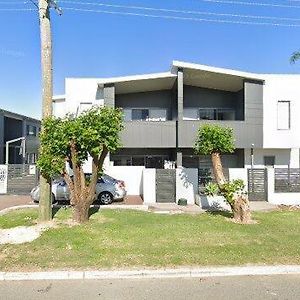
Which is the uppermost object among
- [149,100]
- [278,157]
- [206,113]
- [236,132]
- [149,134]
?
[149,100]

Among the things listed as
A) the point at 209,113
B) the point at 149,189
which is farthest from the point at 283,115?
the point at 149,189

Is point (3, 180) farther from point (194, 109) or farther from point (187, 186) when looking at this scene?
point (194, 109)

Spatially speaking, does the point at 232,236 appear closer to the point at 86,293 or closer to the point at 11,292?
the point at 86,293

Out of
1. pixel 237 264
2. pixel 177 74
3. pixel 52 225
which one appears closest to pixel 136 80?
pixel 177 74

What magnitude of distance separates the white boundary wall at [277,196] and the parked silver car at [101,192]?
6777mm

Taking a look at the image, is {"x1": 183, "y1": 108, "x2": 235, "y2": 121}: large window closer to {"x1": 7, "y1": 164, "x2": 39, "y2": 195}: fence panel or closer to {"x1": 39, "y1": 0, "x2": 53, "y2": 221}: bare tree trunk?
{"x1": 7, "y1": 164, "x2": 39, "y2": 195}: fence panel

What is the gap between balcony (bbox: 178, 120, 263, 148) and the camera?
19891 mm

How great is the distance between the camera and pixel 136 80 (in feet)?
66.2

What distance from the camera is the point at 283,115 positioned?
2095cm

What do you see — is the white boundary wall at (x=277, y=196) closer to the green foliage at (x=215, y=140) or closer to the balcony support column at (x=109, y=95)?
the green foliage at (x=215, y=140)

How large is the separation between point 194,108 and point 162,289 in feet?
61.4

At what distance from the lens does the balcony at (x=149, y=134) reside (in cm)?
2022

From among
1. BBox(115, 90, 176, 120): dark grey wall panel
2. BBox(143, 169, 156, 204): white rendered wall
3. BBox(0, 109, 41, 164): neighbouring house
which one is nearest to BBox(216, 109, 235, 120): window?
BBox(115, 90, 176, 120): dark grey wall panel

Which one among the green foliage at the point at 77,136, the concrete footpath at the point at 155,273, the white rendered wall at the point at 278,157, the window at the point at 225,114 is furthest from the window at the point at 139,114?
the concrete footpath at the point at 155,273
